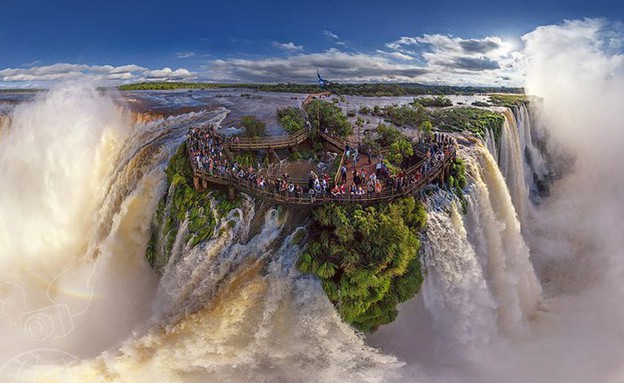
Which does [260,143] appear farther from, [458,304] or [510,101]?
[510,101]

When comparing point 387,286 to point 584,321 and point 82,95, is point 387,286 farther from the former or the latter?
point 82,95

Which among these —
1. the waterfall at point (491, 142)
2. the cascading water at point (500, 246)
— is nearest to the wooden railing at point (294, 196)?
the cascading water at point (500, 246)

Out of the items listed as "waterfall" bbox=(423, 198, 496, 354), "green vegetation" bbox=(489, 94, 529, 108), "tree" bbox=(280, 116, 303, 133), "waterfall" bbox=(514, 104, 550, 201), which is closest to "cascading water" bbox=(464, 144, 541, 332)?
"waterfall" bbox=(423, 198, 496, 354)

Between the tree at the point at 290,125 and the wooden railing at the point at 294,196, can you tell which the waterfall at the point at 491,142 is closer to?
the tree at the point at 290,125

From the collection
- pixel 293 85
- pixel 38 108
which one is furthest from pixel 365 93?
pixel 38 108

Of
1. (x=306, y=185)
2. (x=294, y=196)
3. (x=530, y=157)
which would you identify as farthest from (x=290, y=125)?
(x=530, y=157)
